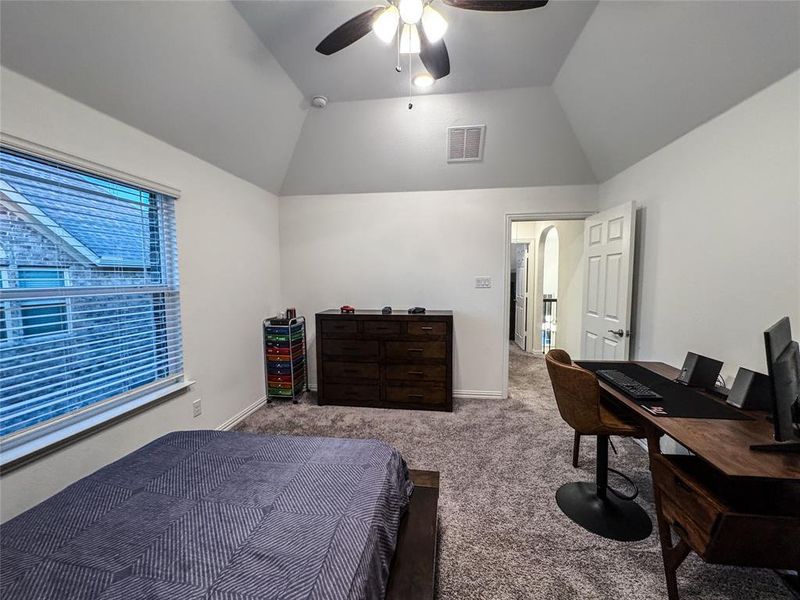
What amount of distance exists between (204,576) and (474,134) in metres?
3.38

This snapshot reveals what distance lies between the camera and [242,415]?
296cm

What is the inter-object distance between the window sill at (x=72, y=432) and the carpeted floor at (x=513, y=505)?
99 centimetres

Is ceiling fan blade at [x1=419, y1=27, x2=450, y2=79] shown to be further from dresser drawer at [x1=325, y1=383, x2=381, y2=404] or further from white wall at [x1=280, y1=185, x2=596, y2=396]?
dresser drawer at [x1=325, y1=383, x2=381, y2=404]

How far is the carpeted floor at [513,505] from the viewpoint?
1.35m

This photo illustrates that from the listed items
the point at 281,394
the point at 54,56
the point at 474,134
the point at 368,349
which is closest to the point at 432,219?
the point at 474,134

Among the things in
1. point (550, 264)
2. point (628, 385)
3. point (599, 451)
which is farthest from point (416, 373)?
point (550, 264)

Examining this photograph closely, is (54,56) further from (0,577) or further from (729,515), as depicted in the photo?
(729,515)

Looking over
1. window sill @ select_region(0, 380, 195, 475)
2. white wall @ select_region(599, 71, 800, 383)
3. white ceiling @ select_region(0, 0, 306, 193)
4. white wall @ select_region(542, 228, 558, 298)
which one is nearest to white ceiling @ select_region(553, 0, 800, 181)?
white wall @ select_region(599, 71, 800, 383)

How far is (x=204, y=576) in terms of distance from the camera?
0.84m

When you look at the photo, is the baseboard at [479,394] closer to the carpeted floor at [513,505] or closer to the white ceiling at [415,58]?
the carpeted floor at [513,505]

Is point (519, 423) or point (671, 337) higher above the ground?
point (671, 337)

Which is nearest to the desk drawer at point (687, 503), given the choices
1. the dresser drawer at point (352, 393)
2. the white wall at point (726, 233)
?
the white wall at point (726, 233)

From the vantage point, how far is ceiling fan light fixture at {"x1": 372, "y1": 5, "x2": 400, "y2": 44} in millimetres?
1453

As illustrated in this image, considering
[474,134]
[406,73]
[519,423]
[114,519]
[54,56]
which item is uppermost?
[406,73]
